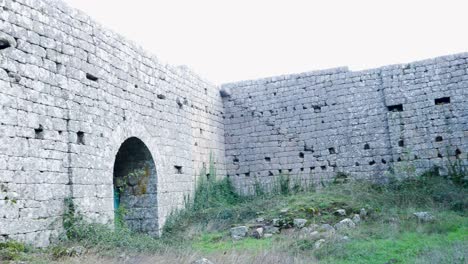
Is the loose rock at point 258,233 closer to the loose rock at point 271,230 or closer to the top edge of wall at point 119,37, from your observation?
the loose rock at point 271,230

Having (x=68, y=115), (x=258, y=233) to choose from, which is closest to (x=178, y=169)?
(x=258, y=233)

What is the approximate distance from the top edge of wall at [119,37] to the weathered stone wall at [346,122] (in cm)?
186

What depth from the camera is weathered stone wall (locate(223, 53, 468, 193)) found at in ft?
38.1

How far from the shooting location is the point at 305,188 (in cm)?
1236

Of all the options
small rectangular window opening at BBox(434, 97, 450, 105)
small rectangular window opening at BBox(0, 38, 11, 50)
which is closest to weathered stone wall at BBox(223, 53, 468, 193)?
small rectangular window opening at BBox(434, 97, 450, 105)

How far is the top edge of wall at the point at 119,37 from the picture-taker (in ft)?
24.6

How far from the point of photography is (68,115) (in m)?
7.45

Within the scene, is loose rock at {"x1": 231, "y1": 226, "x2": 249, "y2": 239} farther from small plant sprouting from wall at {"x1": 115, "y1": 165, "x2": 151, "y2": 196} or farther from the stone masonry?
small plant sprouting from wall at {"x1": 115, "y1": 165, "x2": 151, "y2": 196}

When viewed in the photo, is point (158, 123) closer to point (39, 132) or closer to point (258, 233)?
point (258, 233)

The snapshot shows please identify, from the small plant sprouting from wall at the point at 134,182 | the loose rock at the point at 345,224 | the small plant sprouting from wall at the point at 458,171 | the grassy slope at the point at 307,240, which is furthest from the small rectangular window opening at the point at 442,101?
the small plant sprouting from wall at the point at 134,182

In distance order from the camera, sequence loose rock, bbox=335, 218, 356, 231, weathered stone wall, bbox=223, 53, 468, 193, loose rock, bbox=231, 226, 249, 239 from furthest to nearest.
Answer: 1. weathered stone wall, bbox=223, 53, 468, 193
2. loose rock, bbox=231, 226, 249, 239
3. loose rock, bbox=335, 218, 356, 231

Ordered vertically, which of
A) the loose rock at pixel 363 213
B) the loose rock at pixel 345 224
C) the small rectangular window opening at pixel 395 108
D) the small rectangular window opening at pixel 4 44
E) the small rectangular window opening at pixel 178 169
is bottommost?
the loose rock at pixel 345 224

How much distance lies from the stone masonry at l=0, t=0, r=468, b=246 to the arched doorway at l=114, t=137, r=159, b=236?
0.02m

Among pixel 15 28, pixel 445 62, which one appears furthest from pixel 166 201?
pixel 445 62
